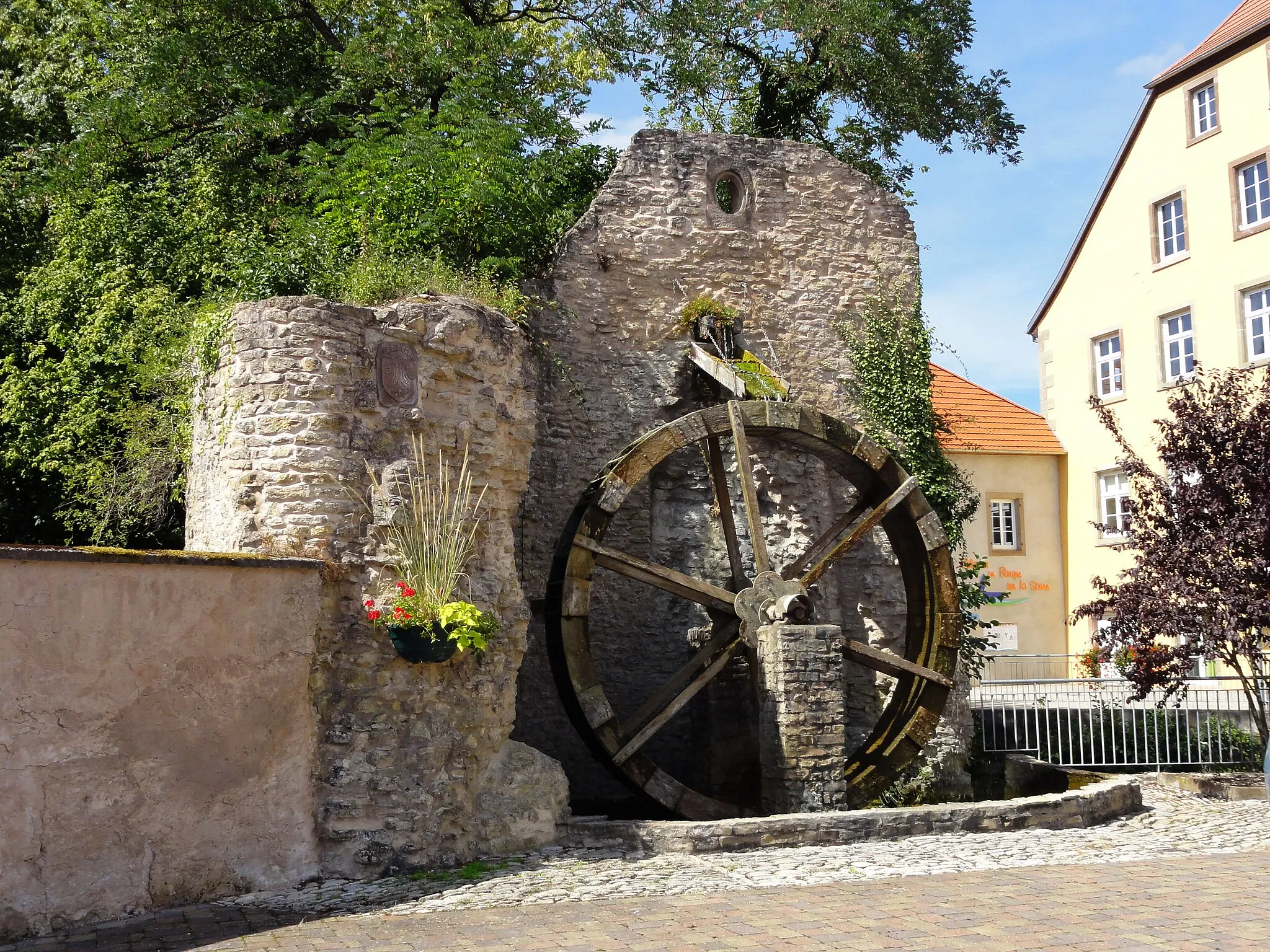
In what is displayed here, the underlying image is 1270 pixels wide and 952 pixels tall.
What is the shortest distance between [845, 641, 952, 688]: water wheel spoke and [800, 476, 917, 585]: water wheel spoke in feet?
1.97

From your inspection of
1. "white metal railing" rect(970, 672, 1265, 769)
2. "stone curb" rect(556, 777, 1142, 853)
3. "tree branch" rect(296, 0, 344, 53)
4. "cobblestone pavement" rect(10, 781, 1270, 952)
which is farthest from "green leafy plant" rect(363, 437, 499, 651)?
"tree branch" rect(296, 0, 344, 53)

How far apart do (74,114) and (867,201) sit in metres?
7.32

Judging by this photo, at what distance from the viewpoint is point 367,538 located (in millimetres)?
6449

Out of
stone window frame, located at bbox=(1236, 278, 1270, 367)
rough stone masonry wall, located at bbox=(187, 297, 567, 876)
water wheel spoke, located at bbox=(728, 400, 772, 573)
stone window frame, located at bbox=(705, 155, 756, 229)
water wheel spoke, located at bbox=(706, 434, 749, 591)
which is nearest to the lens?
rough stone masonry wall, located at bbox=(187, 297, 567, 876)

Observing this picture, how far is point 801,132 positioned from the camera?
42.3 feet

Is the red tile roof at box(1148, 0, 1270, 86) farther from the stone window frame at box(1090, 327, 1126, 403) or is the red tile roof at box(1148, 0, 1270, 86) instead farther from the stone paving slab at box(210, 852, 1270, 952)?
the stone paving slab at box(210, 852, 1270, 952)

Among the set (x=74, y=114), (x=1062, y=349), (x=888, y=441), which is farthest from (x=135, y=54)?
(x=1062, y=349)

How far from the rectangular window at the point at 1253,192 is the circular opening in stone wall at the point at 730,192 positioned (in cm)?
942

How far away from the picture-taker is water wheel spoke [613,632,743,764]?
8.15 metres

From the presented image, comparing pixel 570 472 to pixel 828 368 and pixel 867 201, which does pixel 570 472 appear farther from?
pixel 867 201

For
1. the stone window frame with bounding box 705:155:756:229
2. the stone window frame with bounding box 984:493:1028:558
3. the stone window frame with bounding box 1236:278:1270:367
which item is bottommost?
the stone window frame with bounding box 984:493:1028:558

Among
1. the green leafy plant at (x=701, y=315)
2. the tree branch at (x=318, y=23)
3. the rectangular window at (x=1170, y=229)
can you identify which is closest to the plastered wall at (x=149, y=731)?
the green leafy plant at (x=701, y=315)

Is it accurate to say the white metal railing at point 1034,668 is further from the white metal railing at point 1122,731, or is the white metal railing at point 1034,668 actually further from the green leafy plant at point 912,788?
the green leafy plant at point 912,788

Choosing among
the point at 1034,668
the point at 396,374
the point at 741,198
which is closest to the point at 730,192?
the point at 741,198
